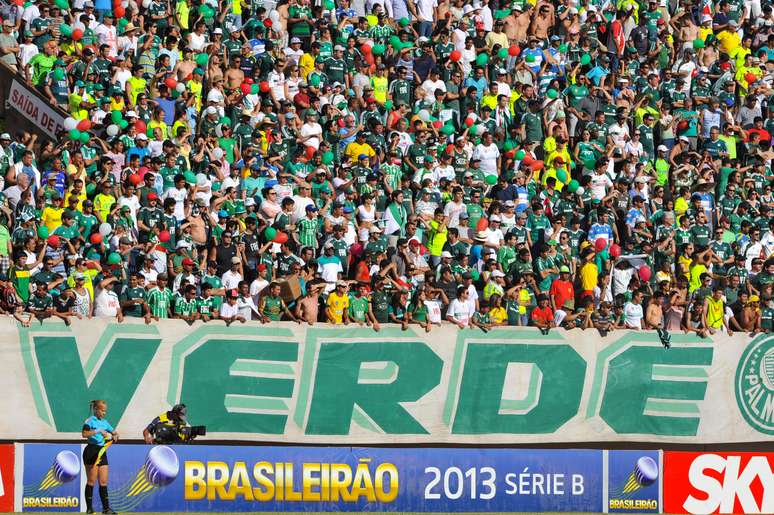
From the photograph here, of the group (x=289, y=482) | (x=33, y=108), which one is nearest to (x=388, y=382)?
(x=289, y=482)

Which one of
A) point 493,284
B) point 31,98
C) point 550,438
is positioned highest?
point 31,98

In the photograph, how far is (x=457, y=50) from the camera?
30000mm

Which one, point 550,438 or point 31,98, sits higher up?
point 31,98

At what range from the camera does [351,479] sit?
20.0 m

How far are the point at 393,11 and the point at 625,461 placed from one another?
1308cm

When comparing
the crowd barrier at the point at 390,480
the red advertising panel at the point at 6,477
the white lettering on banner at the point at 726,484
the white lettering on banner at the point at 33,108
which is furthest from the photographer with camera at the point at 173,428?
the white lettering on banner at the point at 726,484

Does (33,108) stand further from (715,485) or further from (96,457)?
(715,485)

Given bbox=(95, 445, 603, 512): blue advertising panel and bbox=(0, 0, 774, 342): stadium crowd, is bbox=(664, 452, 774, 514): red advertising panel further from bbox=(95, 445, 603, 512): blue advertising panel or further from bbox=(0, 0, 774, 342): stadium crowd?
bbox=(0, 0, 774, 342): stadium crowd

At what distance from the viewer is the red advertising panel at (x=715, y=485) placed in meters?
20.9

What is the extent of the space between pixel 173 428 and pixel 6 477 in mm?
2708

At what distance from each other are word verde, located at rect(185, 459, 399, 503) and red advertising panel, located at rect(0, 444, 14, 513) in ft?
7.44

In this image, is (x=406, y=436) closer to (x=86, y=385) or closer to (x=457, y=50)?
(x=86, y=385)

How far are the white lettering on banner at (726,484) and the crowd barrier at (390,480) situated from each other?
0.05 ft

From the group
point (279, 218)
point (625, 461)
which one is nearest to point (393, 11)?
point (279, 218)
